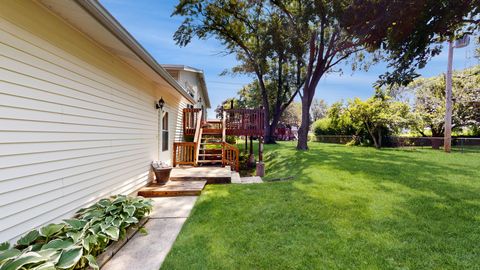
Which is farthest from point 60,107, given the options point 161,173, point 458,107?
point 458,107

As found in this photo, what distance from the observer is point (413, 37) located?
417 centimetres

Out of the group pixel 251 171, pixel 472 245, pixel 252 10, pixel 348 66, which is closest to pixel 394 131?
pixel 348 66

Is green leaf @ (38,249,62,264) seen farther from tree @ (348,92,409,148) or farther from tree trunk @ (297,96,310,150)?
tree @ (348,92,409,148)

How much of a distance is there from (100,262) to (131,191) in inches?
105

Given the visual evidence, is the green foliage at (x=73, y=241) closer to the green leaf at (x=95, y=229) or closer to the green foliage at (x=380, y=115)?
the green leaf at (x=95, y=229)

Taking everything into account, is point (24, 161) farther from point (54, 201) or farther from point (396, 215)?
point (396, 215)

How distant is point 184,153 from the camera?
368 inches

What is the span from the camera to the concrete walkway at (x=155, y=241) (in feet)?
9.00

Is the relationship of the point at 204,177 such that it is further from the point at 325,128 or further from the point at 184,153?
the point at 325,128

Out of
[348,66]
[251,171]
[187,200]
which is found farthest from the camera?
[348,66]

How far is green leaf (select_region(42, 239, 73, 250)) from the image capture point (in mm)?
2315

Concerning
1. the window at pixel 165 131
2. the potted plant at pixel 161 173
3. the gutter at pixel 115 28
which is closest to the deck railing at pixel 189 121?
the window at pixel 165 131

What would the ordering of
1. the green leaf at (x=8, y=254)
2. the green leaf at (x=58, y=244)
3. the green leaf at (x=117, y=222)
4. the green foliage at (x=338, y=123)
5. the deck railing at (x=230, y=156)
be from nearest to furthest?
1. the green leaf at (x=8, y=254)
2. the green leaf at (x=58, y=244)
3. the green leaf at (x=117, y=222)
4. the deck railing at (x=230, y=156)
5. the green foliage at (x=338, y=123)

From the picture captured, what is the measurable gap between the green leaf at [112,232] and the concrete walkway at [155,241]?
237 millimetres
